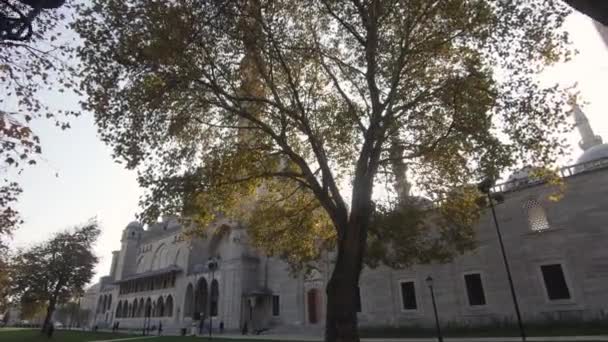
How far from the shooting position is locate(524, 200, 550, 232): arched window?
72.2 feet

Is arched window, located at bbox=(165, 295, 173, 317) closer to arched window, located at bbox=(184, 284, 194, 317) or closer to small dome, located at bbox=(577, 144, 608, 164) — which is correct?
arched window, located at bbox=(184, 284, 194, 317)

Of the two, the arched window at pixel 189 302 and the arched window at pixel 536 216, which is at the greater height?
the arched window at pixel 536 216

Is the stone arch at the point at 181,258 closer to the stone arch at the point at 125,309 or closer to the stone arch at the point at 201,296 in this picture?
the stone arch at the point at 201,296

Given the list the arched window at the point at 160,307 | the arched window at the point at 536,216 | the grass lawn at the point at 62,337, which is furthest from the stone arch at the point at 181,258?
the arched window at the point at 536,216

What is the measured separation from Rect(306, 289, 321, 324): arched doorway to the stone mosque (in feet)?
0.33

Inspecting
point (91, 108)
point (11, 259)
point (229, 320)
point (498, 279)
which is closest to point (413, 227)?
point (498, 279)

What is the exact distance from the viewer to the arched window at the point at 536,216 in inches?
866

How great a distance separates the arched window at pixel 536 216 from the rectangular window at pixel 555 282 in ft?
8.08

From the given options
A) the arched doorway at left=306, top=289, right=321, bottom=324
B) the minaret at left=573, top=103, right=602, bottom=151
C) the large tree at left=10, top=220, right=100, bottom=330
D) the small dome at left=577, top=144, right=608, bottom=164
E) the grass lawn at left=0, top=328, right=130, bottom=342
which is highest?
the minaret at left=573, top=103, right=602, bottom=151

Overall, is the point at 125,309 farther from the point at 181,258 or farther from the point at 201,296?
the point at 201,296

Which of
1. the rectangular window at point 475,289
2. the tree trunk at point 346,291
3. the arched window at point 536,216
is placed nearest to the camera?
the tree trunk at point 346,291

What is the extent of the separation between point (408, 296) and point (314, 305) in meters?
10.4

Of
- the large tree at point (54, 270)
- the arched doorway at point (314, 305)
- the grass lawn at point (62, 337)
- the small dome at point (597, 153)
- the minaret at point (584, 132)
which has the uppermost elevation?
the minaret at point (584, 132)

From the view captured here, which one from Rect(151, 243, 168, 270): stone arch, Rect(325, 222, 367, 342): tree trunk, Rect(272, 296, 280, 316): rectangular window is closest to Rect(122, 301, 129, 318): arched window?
Rect(151, 243, 168, 270): stone arch
